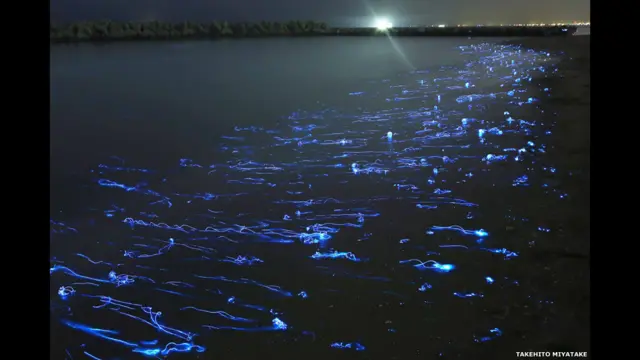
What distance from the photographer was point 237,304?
1.51 m

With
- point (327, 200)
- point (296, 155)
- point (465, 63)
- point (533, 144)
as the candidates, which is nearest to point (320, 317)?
point (327, 200)

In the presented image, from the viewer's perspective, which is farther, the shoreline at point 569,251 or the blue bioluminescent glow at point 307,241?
the blue bioluminescent glow at point 307,241

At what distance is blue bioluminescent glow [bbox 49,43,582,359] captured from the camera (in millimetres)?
1386

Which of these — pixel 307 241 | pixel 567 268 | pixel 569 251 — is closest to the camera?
pixel 567 268

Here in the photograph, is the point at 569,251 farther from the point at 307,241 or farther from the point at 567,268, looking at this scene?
the point at 307,241

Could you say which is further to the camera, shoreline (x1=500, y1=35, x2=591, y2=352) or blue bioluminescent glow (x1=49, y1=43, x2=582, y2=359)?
blue bioluminescent glow (x1=49, y1=43, x2=582, y2=359)

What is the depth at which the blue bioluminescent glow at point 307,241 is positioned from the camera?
1.39 m

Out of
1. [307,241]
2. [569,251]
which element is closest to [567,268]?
[569,251]

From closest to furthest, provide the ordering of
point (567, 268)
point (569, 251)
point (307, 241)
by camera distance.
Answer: point (567, 268) → point (569, 251) → point (307, 241)

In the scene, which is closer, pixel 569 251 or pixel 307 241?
pixel 569 251

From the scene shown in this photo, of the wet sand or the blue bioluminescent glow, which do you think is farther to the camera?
the blue bioluminescent glow

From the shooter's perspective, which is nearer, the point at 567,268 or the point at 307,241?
the point at 567,268

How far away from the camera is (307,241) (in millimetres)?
1906

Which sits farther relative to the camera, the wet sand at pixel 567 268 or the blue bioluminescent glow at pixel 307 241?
the blue bioluminescent glow at pixel 307 241
